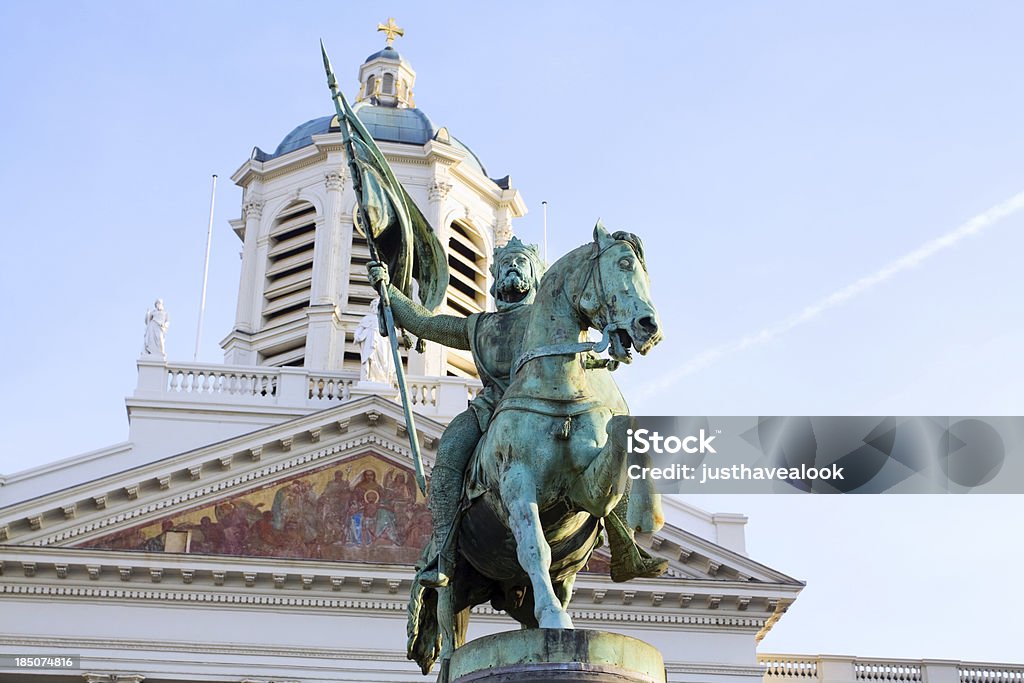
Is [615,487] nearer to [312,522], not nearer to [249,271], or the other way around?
[312,522]

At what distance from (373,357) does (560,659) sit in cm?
2720

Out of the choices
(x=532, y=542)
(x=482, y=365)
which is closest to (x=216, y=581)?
(x=482, y=365)

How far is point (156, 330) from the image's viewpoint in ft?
110

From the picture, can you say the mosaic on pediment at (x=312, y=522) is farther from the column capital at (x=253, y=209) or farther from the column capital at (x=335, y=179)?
the column capital at (x=253, y=209)

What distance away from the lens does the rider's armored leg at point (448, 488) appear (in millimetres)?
7023

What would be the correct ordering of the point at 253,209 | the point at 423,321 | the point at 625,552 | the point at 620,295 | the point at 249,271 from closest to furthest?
the point at 620,295, the point at 625,552, the point at 423,321, the point at 249,271, the point at 253,209

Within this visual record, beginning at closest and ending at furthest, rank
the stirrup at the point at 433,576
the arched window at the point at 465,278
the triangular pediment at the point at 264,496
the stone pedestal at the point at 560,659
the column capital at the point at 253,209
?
the stone pedestal at the point at 560,659 → the stirrup at the point at 433,576 → the triangular pediment at the point at 264,496 → the arched window at the point at 465,278 → the column capital at the point at 253,209

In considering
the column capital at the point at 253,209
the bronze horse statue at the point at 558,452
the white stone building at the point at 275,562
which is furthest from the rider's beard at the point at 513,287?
the column capital at the point at 253,209

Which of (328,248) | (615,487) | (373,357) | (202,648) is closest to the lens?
(615,487)

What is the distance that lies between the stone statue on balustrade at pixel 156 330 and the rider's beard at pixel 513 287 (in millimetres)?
26664

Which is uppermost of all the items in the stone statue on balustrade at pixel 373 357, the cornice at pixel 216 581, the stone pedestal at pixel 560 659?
the stone statue on balustrade at pixel 373 357

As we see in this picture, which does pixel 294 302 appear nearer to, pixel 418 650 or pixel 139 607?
pixel 139 607

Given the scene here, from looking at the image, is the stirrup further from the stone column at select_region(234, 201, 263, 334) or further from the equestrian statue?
the stone column at select_region(234, 201, 263, 334)

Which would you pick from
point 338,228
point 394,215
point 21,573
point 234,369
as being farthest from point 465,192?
point 394,215
